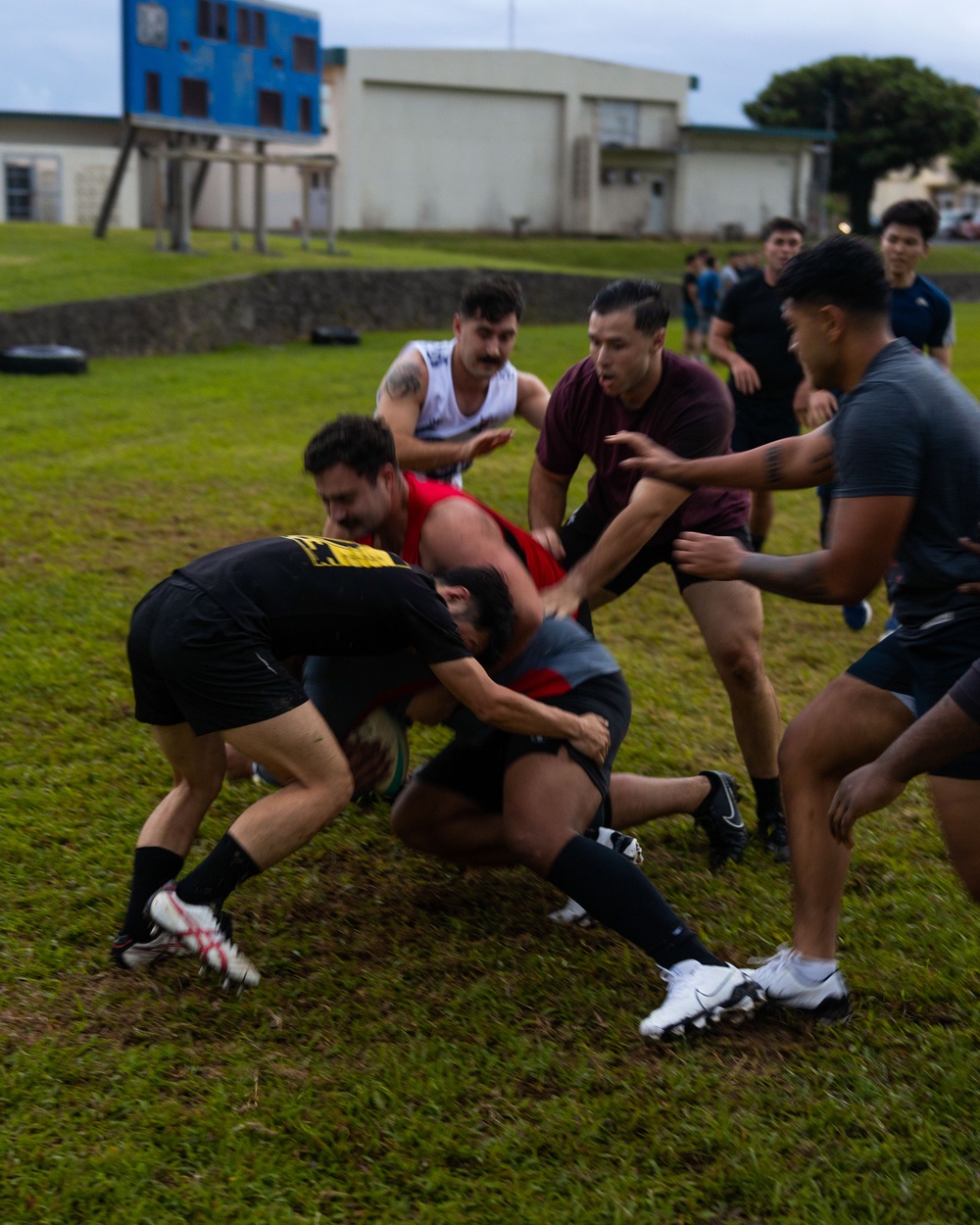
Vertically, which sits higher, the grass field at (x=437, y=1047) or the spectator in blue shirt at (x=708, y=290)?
the spectator in blue shirt at (x=708, y=290)

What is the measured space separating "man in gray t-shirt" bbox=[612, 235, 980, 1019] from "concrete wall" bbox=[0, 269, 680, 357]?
14234 mm

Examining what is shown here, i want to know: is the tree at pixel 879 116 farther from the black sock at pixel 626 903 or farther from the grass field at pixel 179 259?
the black sock at pixel 626 903

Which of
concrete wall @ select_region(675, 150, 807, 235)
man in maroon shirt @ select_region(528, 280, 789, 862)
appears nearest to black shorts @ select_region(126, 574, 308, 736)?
man in maroon shirt @ select_region(528, 280, 789, 862)

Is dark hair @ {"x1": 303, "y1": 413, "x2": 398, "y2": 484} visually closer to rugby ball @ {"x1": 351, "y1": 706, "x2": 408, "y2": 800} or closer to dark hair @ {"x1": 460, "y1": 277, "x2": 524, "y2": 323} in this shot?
rugby ball @ {"x1": 351, "y1": 706, "x2": 408, "y2": 800}

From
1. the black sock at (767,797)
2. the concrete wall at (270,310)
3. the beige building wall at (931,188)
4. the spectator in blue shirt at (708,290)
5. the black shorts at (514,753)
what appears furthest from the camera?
the beige building wall at (931,188)

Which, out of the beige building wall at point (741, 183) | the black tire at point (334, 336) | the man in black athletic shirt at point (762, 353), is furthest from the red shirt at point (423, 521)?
the beige building wall at point (741, 183)

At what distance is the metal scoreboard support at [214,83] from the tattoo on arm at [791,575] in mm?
19444

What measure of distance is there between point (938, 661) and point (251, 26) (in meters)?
21.5

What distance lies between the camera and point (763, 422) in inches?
290

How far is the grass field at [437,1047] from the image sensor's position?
2730 mm

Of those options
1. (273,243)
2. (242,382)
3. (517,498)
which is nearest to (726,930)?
(517,498)

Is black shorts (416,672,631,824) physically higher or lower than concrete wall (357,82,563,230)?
lower

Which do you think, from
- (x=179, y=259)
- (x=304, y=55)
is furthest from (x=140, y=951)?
(x=304, y=55)

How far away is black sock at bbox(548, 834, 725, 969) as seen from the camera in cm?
335
